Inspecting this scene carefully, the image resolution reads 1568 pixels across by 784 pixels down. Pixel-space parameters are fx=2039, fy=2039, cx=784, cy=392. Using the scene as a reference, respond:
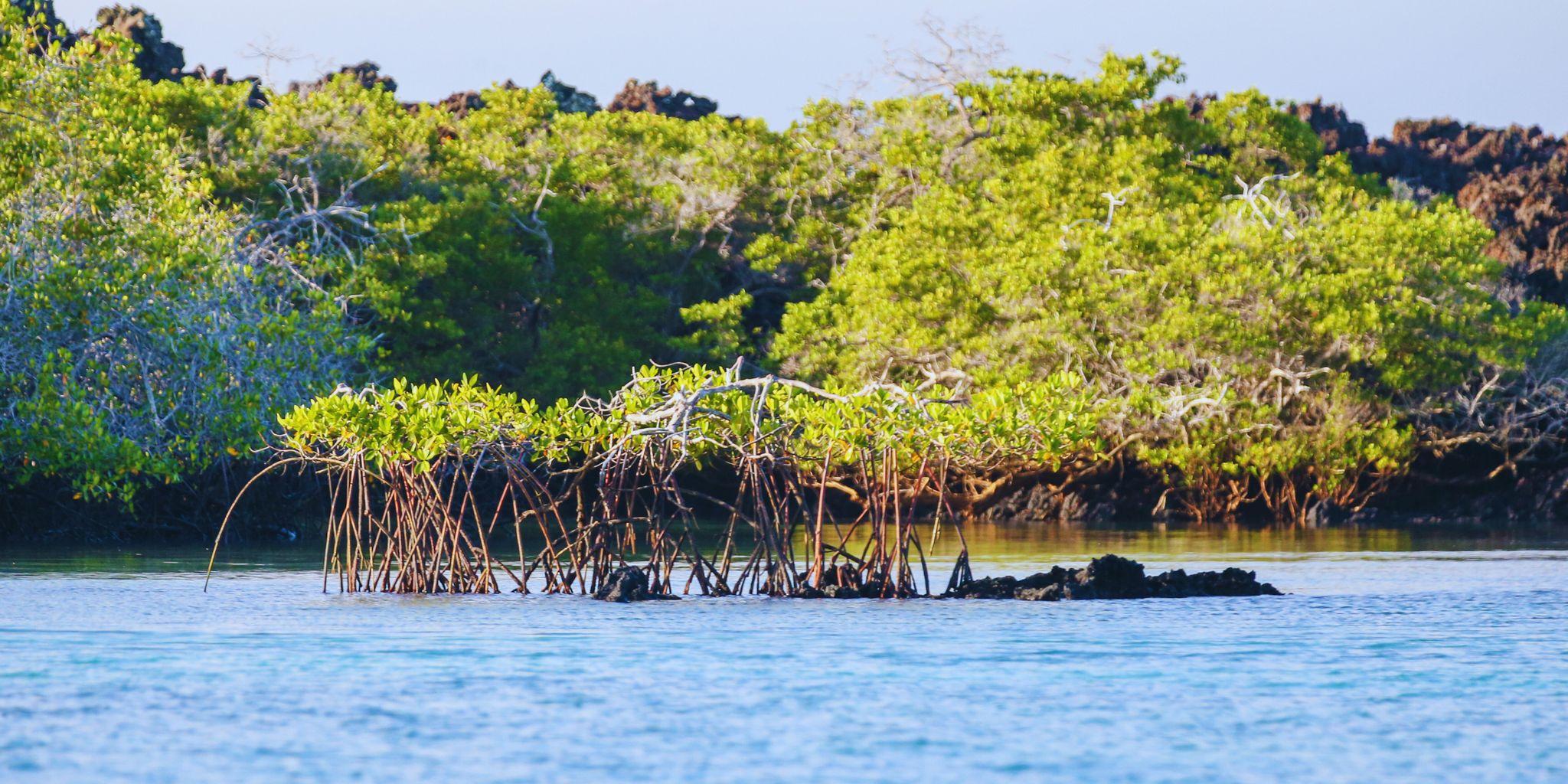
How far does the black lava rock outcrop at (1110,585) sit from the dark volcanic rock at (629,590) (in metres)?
2.32

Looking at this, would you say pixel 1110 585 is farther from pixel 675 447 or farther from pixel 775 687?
pixel 775 687

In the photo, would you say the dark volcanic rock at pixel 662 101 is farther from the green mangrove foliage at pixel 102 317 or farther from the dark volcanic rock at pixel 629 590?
the dark volcanic rock at pixel 629 590

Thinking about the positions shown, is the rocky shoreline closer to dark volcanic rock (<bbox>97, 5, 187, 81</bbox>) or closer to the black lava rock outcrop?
the black lava rock outcrop

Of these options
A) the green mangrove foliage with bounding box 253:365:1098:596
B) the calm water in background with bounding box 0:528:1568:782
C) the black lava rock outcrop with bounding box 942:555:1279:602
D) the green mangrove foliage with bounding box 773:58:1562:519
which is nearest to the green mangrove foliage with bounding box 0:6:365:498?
the calm water in background with bounding box 0:528:1568:782

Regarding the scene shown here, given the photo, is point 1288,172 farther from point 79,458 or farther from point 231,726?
point 231,726

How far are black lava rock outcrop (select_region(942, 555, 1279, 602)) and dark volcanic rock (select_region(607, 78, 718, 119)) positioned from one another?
32.7 meters

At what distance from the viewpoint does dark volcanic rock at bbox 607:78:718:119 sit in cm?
4762

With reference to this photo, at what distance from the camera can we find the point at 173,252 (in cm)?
2191

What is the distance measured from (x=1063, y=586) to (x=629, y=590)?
3.35 meters

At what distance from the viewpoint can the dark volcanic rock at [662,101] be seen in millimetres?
47625

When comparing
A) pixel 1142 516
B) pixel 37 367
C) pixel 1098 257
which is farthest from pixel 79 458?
pixel 1142 516

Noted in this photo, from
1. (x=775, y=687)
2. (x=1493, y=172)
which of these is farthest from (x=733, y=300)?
(x=1493, y=172)

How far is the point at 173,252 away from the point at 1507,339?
58.0 ft

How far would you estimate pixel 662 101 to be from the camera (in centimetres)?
4788
